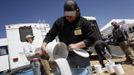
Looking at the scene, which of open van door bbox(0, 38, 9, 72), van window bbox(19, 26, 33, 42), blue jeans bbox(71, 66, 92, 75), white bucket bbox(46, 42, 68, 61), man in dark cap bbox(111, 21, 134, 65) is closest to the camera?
white bucket bbox(46, 42, 68, 61)

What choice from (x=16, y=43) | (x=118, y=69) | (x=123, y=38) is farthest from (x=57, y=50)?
(x=16, y=43)

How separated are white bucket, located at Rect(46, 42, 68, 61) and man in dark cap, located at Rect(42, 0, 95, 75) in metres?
0.09

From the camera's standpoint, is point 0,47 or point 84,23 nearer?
point 84,23

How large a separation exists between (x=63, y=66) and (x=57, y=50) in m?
0.29

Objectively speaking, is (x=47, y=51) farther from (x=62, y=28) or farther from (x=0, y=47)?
(x=0, y=47)

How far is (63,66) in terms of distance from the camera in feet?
11.6

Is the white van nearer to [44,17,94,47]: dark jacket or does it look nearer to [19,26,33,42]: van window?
[19,26,33,42]: van window

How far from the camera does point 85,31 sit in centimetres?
385

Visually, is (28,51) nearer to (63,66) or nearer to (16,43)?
(63,66)

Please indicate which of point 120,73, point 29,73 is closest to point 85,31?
point 120,73

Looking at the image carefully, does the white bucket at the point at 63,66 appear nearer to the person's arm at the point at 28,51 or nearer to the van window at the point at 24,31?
the person's arm at the point at 28,51

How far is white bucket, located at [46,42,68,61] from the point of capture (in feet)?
11.9

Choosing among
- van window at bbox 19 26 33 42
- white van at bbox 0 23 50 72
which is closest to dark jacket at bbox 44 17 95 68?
white van at bbox 0 23 50 72

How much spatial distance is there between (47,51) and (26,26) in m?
10.1
